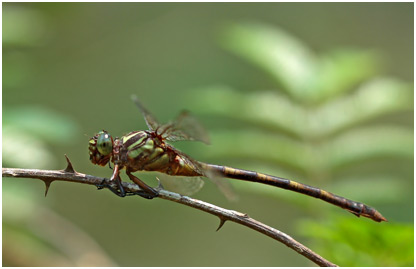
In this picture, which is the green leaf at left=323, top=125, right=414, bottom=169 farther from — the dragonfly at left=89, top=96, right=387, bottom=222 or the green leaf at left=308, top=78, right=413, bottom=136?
the dragonfly at left=89, top=96, right=387, bottom=222

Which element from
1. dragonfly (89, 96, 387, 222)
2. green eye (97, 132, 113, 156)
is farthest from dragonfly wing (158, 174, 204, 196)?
green eye (97, 132, 113, 156)

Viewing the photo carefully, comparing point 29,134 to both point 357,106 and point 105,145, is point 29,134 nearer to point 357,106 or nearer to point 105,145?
point 105,145

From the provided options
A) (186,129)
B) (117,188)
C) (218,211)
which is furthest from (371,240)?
(117,188)

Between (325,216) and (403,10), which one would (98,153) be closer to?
(325,216)

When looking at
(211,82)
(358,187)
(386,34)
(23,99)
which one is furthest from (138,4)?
(358,187)

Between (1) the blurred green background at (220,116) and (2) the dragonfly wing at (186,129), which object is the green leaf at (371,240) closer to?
(1) the blurred green background at (220,116)

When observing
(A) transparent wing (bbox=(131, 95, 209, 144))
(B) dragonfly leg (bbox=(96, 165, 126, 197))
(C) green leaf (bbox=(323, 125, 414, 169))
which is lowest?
(B) dragonfly leg (bbox=(96, 165, 126, 197))
